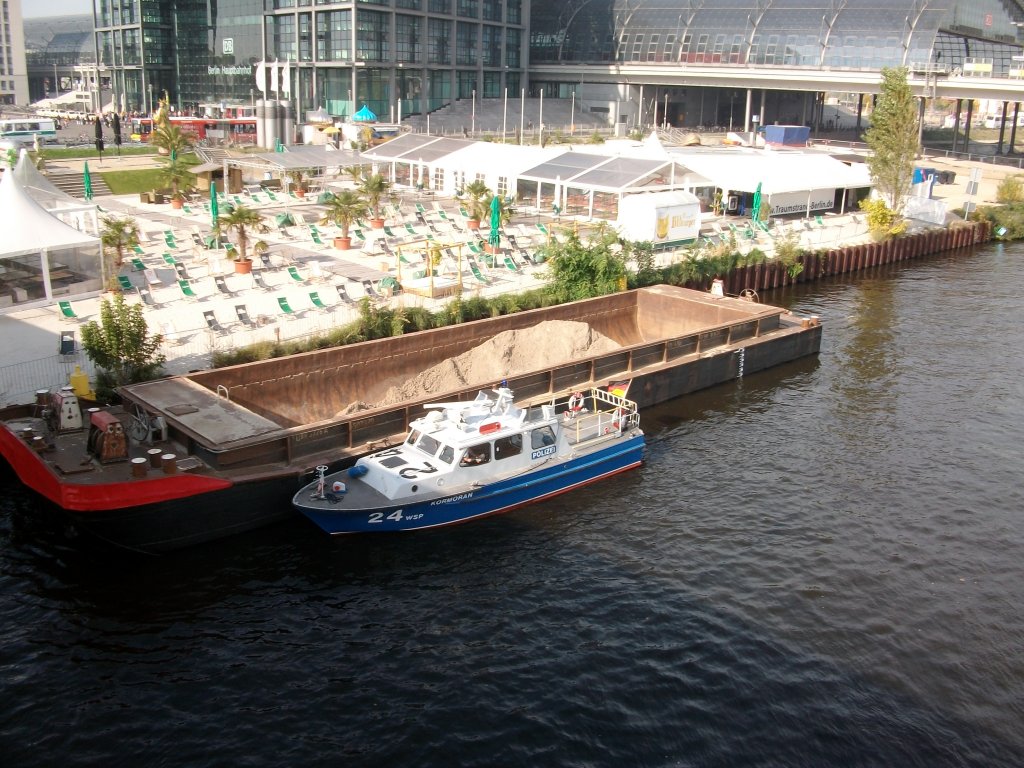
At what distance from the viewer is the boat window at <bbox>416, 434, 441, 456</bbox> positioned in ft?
76.9

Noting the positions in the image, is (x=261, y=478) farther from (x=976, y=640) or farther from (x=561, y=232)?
(x=561, y=232)

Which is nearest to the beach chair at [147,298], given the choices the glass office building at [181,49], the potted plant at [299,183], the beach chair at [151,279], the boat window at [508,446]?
the beach chair at [151,279]

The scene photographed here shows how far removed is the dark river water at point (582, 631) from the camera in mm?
16203

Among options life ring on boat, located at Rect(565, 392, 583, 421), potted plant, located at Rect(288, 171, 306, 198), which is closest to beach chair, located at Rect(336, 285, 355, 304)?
life ring on boat, located at Rect(565, 392, 583, 421)

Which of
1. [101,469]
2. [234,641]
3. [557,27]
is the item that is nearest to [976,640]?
[234,641]

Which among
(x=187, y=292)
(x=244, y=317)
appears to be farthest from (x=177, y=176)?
(x=244, y=317)

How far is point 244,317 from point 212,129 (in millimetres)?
71842

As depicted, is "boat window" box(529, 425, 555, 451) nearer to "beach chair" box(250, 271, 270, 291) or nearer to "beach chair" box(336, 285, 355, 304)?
"beach chair" box(336, 285, 355, 304)

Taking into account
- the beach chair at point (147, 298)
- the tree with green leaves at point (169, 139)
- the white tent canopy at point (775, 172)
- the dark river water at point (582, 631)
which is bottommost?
the dark river water at point (582, 631)

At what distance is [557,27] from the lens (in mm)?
126625

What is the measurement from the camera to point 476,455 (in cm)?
2342

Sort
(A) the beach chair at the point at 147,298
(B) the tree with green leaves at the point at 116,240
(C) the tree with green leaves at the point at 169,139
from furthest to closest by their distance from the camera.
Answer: (C) the tree with green leaves at the point at 169,139
(B) the tree with green leaves at the point at 116,240
(A) the beach chair at the point at 147,298

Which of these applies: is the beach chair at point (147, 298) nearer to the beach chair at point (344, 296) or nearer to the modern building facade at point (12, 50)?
the beach chair at point (344, 296)

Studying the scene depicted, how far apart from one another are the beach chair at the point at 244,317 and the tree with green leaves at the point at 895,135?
41287 millimetres
